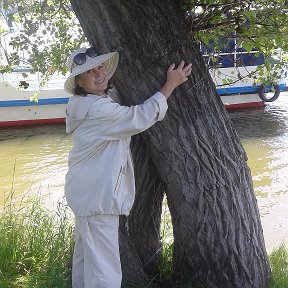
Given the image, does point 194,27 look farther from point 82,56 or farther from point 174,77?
point 82,56

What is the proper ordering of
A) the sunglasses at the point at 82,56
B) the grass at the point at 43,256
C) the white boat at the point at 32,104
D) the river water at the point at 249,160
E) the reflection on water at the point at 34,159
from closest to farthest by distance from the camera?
the sunglasses at the point at 82,56 < the grass at the point at 43,256 < the river water at the point at 249,160 < the reflection on water at the point at 34,159 < the white boat at the point at 32,104

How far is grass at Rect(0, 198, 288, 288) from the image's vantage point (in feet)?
12.2

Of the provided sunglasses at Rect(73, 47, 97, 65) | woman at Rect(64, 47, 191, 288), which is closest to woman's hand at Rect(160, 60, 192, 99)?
woman at Rect(64, 47, 191, 288)

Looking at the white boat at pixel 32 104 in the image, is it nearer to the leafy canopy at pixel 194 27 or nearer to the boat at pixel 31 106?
the boat at pixel 31 106

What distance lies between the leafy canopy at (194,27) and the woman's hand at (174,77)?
1.00ft

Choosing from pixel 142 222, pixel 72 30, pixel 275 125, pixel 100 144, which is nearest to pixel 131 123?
pixel 100 144

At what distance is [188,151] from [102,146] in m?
0.62

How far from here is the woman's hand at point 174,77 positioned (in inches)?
119

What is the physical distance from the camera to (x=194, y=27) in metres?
3.28

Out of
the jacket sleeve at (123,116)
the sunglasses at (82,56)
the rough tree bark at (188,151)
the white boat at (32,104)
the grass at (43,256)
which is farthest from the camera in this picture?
the white boat at (32,104)

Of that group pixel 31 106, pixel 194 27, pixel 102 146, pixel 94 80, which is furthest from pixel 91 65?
pixel 31 106

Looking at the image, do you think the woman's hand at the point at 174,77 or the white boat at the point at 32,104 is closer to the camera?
the woman's hand at the point at 174,77

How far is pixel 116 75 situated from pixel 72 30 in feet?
5.73

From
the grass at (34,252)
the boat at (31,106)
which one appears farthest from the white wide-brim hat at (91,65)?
the boat at (31,106)
